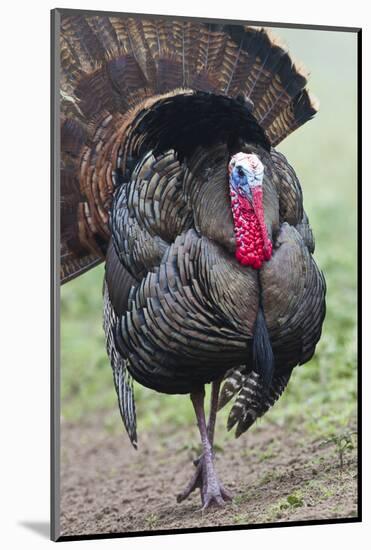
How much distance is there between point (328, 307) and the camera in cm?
873

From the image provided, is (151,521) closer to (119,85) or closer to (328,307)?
(119,85)

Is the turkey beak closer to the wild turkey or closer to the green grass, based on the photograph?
the wild turkey

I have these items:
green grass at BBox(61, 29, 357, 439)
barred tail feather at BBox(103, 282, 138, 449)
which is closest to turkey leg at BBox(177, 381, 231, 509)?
barred tail feather at BBox(103, 282, 138, 449)

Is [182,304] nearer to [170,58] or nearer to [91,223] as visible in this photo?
[91,223]

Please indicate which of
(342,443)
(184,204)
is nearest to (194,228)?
(184,204)

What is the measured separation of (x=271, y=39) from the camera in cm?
529

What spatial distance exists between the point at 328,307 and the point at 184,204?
391 centimetres

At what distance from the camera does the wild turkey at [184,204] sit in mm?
4918

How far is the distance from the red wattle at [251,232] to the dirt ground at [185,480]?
114 cm

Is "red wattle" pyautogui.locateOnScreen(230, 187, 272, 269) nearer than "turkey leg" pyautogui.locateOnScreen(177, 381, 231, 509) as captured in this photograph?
Yes

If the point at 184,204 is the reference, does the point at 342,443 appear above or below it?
below

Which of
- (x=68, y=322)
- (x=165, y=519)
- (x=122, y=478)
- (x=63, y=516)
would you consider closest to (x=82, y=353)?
(x=68, y=322)

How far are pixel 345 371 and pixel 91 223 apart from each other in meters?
3.26

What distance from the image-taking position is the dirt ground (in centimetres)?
534
